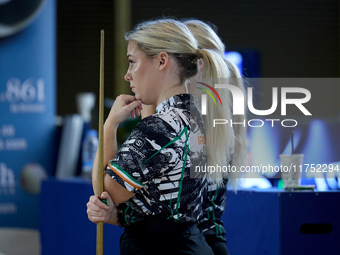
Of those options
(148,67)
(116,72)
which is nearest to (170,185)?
(148,67)

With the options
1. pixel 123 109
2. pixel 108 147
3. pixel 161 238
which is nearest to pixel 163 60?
pixel 123 109

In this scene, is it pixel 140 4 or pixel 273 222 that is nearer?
pixel 273 222

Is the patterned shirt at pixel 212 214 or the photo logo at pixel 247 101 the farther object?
the patterned shirt at pixel 212 214

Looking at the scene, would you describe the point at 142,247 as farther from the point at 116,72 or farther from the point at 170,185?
the point at 116,72

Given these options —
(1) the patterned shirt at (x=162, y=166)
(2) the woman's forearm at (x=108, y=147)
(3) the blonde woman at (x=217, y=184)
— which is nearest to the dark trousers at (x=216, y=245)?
(3) the blonde woman at (x=217, y=184)

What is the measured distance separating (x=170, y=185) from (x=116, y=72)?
627 centimetres

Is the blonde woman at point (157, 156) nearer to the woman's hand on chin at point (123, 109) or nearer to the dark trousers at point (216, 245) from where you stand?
the woman's hand on chin at point (123, 109)

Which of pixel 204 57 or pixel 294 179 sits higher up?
pixel 204 57

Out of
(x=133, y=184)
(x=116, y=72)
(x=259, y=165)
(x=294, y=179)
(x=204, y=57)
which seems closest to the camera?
(x=133, y=184)

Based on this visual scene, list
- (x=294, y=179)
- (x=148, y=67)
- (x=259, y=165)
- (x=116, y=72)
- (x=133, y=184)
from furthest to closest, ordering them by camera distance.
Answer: (x=116, y=72) < (x=259, y=165) < (x=294, y=179) < (x=148, y=67) < (x=133, y=184)

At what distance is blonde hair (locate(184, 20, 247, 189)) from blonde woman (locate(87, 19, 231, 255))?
2.1 inches

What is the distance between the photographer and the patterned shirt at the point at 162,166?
3.42ft

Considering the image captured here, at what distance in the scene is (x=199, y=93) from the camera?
1.35m

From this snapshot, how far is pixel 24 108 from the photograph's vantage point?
3.76m
